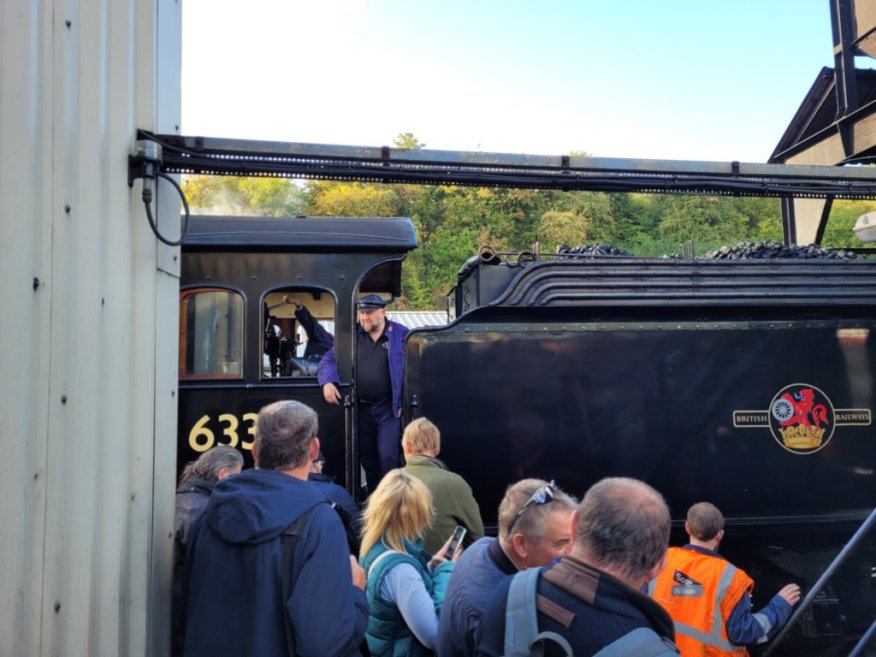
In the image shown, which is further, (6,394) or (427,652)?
(427,652)

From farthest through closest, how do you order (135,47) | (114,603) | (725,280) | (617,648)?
(725,280)
(135,47)
(114,603)
(617,648)

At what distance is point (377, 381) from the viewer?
525cm

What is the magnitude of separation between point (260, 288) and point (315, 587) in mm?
3564

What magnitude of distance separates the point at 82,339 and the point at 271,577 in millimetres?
943

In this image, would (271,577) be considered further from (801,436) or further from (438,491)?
(801,436)

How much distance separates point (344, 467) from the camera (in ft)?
17.3

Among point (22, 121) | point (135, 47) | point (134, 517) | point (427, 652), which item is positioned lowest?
point (427, 652)

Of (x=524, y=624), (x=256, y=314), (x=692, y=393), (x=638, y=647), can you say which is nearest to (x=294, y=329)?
(x=256, y=314)

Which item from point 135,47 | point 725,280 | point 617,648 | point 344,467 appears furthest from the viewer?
point 344,467

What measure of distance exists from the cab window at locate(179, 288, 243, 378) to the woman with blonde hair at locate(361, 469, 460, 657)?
9.26 feet

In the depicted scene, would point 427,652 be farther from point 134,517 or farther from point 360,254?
point 360,254

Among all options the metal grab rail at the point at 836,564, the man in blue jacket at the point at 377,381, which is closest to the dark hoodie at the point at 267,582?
the metal grab rail at the point at 836,564

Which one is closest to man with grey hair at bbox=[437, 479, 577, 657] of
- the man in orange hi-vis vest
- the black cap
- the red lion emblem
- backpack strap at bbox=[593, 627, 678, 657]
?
backpack strap at bbox=[593, 627, 678, 657]

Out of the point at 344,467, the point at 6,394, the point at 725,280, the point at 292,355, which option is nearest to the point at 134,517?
the point at 6,394
